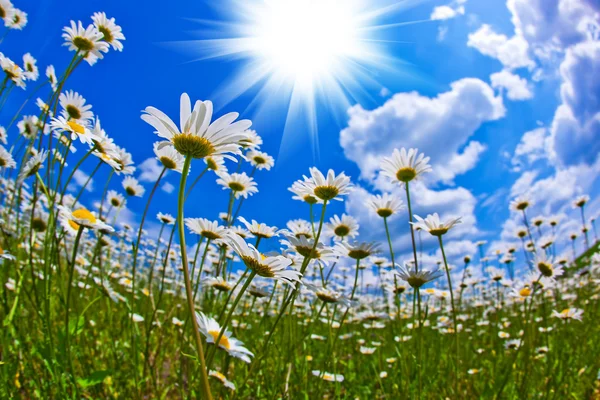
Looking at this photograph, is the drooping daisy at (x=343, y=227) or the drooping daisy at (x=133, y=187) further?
the drooping daisy at (x=133, y=187)

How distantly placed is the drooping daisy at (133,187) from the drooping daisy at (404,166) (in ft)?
7.47

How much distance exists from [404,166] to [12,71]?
9.26 feet

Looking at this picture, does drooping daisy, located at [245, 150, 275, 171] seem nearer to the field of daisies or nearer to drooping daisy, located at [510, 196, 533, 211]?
the field of daisies

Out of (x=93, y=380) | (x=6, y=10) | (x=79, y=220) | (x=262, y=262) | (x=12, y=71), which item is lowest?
(x=93, y=380)

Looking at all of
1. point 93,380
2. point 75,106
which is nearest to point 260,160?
point 75,106

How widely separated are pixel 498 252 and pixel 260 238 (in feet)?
21.1

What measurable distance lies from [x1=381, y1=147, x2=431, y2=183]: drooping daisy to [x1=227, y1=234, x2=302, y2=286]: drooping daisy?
57.0 inches

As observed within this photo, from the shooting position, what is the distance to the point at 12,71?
8.34ft

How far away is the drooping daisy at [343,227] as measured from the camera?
7.78 feet

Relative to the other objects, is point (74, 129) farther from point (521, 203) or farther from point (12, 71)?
point (521, 203)

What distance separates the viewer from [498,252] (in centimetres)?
684

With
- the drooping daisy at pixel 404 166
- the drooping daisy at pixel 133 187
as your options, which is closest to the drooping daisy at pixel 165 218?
the drooping daisy at pixel 133 187

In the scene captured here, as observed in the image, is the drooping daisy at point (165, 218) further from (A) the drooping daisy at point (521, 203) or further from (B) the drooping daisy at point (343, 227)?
(A) the drooping daisy at point (521, 203)

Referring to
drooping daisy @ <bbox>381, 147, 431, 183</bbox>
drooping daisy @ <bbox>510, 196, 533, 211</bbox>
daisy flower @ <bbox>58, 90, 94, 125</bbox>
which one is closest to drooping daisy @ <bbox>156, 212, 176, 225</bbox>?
daisy flower @ <bbox>58, 90, 94, 125</bbox>
